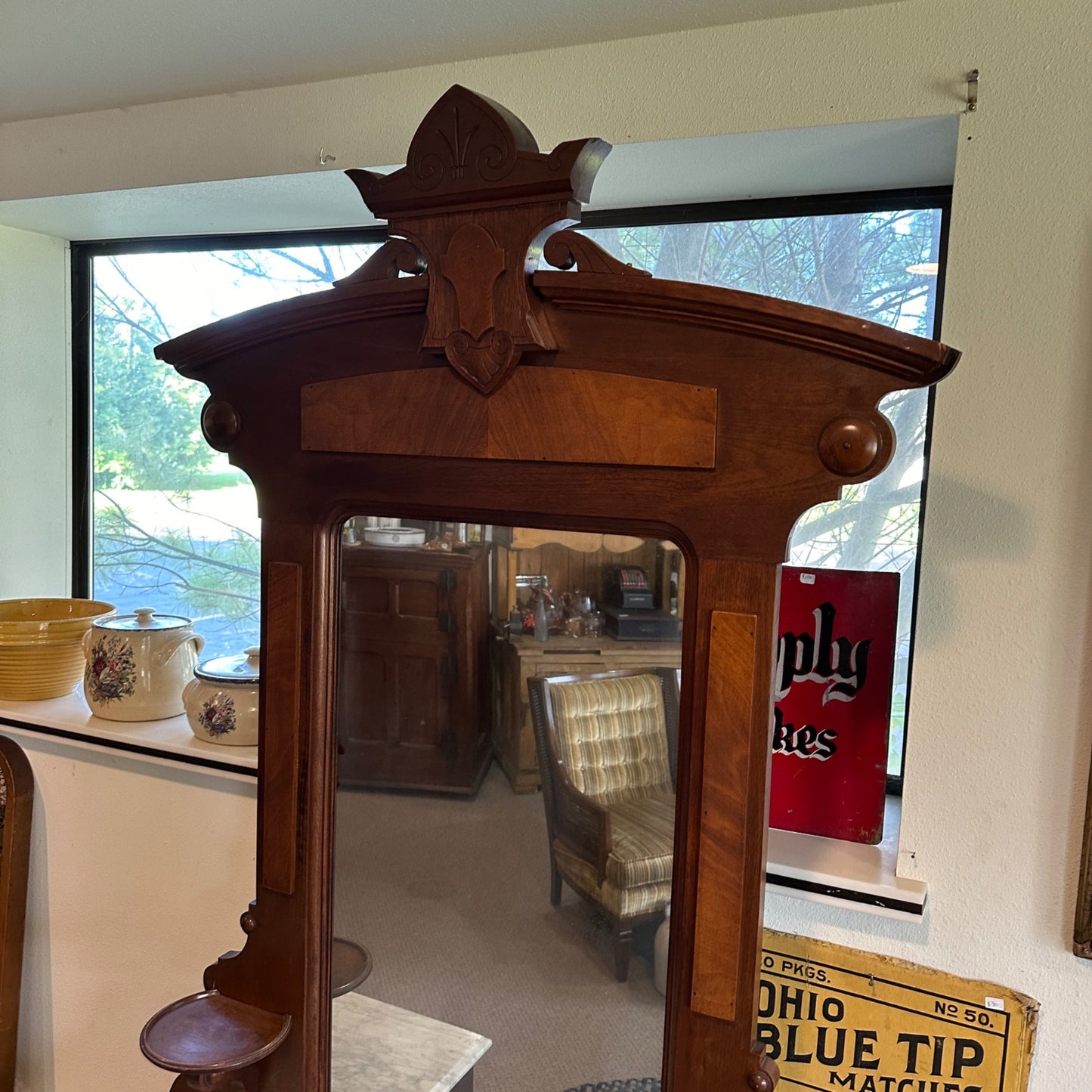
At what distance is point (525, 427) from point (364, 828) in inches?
17.6

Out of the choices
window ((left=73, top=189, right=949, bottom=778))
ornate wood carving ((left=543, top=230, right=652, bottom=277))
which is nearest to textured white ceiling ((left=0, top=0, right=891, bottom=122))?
window ((left=73, top=189, right=949, bottom=778))

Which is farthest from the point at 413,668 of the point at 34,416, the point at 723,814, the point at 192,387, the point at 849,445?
the point at 34,416

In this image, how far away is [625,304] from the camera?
763mm

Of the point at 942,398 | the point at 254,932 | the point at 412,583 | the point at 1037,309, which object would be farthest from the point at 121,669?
the point at 1037,309

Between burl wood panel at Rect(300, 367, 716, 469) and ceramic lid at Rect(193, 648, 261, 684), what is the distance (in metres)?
0.64

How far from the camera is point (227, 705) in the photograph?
4.74 feet

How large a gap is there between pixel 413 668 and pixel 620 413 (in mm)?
333

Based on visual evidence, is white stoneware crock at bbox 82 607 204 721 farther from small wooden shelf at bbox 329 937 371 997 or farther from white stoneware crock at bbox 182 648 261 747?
small wooden shelf at bbox 329 937 371 997

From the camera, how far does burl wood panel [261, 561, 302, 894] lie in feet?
3.19

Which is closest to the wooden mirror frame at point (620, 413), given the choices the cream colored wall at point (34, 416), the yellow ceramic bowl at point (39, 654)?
the yellow ceramic bowl at point (39, 654)

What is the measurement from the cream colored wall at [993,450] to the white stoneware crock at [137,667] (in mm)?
1029

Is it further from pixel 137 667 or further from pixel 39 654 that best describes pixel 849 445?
pixel 39 654

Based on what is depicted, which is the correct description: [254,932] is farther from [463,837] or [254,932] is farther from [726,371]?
[726,371]

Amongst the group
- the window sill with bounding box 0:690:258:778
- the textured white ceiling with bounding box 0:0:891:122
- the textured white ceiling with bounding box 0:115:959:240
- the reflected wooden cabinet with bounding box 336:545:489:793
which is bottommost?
the window sill with bounding box 0:690:258:778
